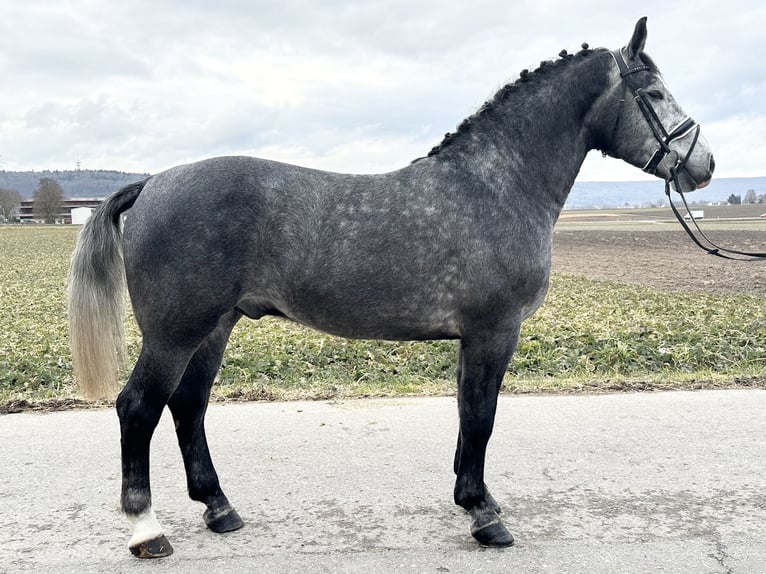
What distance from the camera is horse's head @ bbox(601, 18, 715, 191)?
3.47 metres

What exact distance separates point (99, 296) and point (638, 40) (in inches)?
128

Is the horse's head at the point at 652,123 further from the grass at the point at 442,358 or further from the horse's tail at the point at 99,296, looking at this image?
the grass at the point at 442,358

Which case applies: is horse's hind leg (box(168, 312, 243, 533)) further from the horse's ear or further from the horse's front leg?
the horse's ear

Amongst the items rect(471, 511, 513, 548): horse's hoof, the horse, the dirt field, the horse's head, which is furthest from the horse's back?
the dirt field

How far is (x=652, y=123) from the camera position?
3480 mm

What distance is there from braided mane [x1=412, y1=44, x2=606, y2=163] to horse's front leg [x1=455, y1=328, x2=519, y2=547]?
114 cm

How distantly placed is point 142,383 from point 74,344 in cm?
58

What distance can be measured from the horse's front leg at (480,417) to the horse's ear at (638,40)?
1663mm

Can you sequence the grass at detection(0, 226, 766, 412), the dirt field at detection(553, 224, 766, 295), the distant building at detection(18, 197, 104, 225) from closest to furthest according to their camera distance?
the grass at detection(0, 226, 766, 412) → the dirt field at detection(553, 224, 766, 295) → the distant building at detection(18, 197, 104, 225)

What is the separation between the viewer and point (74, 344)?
3.47m

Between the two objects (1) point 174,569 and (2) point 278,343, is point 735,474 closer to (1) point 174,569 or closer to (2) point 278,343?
(1) point 174,569

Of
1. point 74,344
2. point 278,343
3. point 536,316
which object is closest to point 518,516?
point 74,344

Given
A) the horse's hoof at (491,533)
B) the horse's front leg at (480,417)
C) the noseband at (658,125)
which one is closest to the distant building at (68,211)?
the horse's front leg at (480,417)

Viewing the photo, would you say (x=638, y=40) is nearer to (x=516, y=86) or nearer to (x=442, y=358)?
(x=516, y=86)
